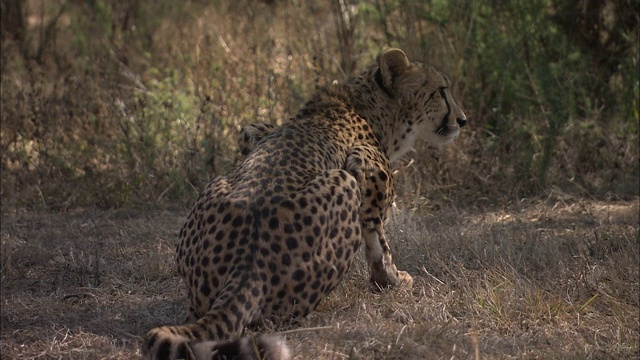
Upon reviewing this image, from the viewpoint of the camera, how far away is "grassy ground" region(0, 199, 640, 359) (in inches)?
142

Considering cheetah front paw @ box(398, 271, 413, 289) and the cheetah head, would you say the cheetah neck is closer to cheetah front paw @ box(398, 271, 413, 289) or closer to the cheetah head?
the cheetah head

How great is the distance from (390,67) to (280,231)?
4.99 ft

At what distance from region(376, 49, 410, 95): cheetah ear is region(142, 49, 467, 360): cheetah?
0.27 metres

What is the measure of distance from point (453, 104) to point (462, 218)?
1021 millimetres

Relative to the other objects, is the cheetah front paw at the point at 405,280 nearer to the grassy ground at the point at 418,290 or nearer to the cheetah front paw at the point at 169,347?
the grassy ground at the point at 418,290

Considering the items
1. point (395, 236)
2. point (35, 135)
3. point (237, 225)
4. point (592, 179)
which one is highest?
point (237, 225)

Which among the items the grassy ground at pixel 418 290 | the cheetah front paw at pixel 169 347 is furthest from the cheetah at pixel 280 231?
the grassy ground at pixel 418 290

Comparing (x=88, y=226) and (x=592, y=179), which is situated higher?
(x=88, y=226)

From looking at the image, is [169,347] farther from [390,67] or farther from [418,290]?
[390,67]

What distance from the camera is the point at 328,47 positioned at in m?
7.54

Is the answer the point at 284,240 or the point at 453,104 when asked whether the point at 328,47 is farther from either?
the point at 284,240

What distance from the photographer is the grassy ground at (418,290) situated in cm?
362

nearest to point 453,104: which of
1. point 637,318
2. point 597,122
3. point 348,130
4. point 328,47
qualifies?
point 348,130

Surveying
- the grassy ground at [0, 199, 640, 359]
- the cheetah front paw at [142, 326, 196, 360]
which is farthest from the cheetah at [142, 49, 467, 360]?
the grassy ground at [0, 199, 640, 359]
